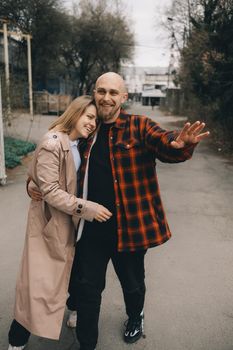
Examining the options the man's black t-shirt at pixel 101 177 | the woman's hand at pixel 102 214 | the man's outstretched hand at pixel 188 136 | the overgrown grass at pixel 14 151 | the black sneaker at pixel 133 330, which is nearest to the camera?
the man's outstretched hand at pixel 188 136

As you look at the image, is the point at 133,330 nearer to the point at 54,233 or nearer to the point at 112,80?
the point at 54,233

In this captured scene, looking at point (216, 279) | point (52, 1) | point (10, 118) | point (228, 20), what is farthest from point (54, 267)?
point (52, 1)

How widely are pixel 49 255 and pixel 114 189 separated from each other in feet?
1.95

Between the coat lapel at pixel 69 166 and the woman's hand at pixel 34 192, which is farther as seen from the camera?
the woman's hand at pixel 34 192

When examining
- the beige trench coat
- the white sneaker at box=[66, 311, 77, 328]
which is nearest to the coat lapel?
the beige trench coat

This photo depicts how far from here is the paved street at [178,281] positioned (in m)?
2.91

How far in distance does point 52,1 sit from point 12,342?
28624 mm

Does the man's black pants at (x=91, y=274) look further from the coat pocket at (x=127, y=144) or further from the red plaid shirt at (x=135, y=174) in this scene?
the coat pocket at (x=127, y=144)

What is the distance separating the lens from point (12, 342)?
104 inches

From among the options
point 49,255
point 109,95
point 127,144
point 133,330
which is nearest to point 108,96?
point 109,95

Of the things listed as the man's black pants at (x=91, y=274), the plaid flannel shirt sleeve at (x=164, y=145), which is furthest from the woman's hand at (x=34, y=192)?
the plaid flannel shirt sleeve at (x=164, y=145)

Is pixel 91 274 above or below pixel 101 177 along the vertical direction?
below

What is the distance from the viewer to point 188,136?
227 cm

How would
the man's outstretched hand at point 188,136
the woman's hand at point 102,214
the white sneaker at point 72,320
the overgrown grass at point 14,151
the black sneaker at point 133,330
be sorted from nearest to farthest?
the man's outstretched hand at point 188,136 < the woman's hand at point 102,214 < the black sneaker at point 133,330 < the white sneaker at point 72,320 < the overgrown grass at point 14,151
